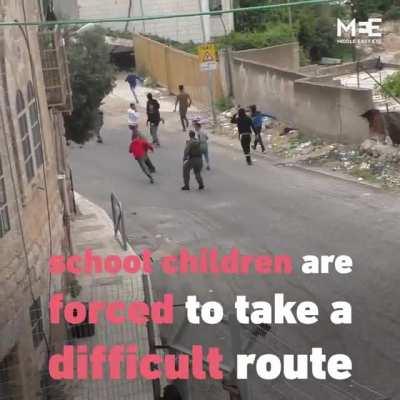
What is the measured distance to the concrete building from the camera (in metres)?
36.5

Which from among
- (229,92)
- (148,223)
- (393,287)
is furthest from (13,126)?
(229,92)

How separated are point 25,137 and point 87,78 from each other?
9107 millimetres

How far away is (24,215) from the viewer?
938 cm

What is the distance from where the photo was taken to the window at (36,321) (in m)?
9.41

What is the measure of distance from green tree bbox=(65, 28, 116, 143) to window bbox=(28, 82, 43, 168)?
312 inches

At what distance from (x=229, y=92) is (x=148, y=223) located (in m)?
11.7

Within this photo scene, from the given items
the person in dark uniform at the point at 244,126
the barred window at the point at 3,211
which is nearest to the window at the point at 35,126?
the barred window at the point at 3,211

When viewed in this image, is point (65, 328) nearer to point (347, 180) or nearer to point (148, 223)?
point (148, 223)

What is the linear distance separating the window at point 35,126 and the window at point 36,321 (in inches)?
73.5

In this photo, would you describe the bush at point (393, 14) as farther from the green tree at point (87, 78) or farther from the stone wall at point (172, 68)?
the green tree at point (87, 78)

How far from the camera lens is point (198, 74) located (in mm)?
28016

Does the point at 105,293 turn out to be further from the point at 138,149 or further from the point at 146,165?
the point at 146,165

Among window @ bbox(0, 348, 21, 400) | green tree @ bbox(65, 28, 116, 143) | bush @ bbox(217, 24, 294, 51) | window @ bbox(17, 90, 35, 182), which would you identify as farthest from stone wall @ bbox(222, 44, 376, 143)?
window @ bbox(0, 348, 21, 400)

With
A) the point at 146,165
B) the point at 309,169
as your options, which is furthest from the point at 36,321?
the point at 309,169
